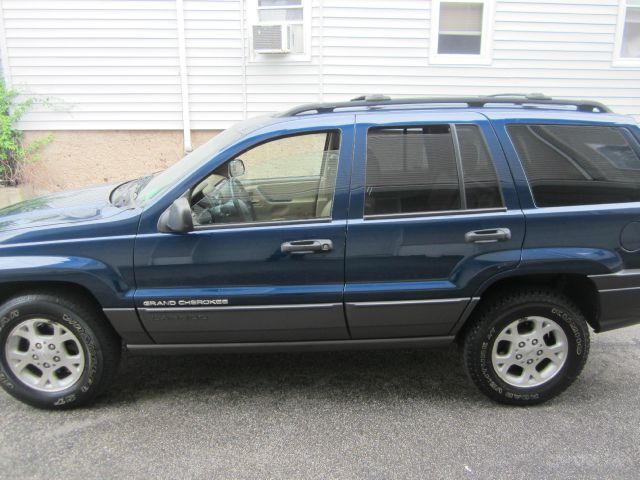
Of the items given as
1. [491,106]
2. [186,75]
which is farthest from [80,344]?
[186,75]

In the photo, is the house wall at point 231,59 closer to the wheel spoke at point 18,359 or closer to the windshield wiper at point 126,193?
the windshield wiper at point 126,193

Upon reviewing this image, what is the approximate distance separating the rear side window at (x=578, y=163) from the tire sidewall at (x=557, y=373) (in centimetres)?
64

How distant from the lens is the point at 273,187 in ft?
10.9

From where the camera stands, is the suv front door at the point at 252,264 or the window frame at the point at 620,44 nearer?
the suv front door at the point at 252,264

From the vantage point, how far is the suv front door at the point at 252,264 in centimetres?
297

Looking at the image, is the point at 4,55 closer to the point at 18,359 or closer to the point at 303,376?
the point at 18,359

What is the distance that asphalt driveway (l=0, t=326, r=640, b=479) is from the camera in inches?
105

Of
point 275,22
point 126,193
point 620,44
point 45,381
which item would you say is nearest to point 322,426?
point 45,381

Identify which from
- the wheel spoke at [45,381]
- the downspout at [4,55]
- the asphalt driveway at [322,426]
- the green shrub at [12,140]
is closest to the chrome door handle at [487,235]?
the asphalt driveway at [322,426]

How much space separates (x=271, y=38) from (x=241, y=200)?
5.16 m

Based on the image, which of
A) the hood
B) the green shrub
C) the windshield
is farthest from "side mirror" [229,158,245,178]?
the green shrub

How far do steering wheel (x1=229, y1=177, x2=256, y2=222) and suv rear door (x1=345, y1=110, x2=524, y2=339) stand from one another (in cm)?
60

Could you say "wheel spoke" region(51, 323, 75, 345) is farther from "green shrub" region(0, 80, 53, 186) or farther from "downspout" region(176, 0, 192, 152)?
"green shrub" region(0, 80, 53, 186)

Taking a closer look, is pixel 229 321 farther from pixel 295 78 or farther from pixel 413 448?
pixel 295 78
